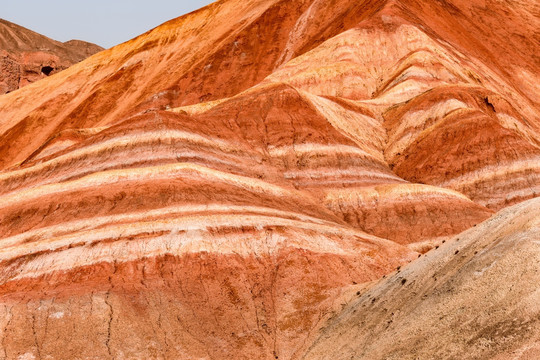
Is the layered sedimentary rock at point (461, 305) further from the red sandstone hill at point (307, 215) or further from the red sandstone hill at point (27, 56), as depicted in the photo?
the red sandstone hill at point (27, 56)

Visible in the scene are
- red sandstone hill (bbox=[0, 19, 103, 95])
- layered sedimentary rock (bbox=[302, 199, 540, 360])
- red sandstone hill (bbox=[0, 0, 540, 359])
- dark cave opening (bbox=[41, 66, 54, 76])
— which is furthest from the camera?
dark cave opening (bbox=[41, 66, 54, 76])

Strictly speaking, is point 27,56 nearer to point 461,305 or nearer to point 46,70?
point 46,70

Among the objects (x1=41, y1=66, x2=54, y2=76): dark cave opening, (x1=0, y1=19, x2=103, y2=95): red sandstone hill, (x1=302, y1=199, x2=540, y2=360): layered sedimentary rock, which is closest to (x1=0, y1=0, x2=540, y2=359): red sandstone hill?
(x1=302, y1=199, x2=540, y2=360): layered sedimentary rock

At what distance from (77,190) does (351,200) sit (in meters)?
20.4

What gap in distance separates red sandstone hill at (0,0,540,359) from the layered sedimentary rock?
0.08 m

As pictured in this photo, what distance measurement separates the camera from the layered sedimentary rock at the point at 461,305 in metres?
16.2

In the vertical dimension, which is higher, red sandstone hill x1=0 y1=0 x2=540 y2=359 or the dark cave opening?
the dark cave opening

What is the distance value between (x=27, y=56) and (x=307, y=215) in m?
119

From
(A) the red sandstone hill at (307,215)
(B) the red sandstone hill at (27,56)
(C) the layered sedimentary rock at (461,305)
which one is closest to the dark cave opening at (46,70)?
(B) the red sandstone hill at (27,56)

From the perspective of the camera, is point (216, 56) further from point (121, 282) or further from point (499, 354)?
point (499, 354)

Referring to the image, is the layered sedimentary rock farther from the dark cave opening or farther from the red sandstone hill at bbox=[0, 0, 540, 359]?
the dark cave opening

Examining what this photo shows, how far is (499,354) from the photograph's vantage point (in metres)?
15.2

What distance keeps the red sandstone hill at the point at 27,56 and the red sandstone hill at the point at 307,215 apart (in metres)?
59.3

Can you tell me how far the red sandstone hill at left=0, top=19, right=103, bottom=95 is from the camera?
13402cm
